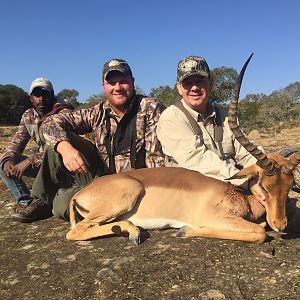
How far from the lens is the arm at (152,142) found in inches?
232

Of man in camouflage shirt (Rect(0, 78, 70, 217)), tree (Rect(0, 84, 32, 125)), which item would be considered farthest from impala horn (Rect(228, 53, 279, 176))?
tree (Rect(0, 84, 32, 125))

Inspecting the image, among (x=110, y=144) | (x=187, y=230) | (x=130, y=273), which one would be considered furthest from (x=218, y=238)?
(x=110, y=144)

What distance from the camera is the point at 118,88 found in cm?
579

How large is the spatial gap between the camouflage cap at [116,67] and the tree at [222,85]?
1665 cm

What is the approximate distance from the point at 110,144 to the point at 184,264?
2.72 meters

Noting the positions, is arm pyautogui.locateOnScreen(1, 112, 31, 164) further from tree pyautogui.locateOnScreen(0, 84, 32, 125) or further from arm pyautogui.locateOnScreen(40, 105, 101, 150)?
tree pyautogui.locateOnScreen(0, 84, 32, 125)

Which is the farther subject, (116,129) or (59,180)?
(116,129)

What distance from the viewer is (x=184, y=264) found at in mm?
3584

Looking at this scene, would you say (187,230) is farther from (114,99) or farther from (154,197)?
(114,99)

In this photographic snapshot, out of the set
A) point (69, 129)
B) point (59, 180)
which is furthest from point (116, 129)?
point (59, 180)

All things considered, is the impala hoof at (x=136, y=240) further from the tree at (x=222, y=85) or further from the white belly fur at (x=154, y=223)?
the tree at (x=222, y=85)

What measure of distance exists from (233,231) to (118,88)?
105 inches

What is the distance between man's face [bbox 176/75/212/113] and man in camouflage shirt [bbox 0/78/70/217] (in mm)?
2325

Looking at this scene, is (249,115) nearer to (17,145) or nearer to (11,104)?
(17,145)
